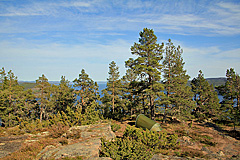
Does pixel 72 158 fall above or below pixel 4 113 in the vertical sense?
above

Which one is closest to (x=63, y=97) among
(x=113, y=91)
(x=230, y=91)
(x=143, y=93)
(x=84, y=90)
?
(x=84, y=90)

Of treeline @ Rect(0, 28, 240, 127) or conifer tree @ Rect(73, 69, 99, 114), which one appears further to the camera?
conifer tree @ Rect(73, 69, 99, 114)

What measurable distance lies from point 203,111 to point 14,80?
140 feet

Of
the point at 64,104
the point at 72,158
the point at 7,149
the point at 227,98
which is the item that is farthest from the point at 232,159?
the point at 64,104

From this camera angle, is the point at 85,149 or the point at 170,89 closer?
the point at 85,149

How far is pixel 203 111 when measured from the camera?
3575 centimetres

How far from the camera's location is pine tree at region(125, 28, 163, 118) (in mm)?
21531

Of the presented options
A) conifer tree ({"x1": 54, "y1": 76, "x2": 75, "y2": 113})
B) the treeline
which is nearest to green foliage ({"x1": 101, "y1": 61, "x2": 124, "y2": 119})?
the treeline

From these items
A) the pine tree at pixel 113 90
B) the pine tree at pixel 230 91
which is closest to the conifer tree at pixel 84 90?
the pine tree at pixel 113 90

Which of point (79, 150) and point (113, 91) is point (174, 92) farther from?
point (79, 150)

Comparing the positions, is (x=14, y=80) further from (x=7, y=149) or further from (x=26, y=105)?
(x=7, y=149)

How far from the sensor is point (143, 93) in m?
22.9

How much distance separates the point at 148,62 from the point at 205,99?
21895 mm

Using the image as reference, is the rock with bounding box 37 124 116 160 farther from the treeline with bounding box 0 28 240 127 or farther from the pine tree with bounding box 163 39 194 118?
the pine tree with bounding box 163 39 194 118
